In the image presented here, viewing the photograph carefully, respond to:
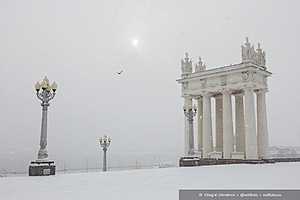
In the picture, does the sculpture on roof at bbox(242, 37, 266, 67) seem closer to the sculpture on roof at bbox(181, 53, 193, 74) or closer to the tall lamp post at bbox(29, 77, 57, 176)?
the sculpture on roof at bbox(181, 53, 193, 74)

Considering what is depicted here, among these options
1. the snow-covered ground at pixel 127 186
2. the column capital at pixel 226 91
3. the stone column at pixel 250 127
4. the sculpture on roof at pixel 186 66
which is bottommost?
the snow-covered ground at pixel 127 186

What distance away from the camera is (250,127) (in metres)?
36.9

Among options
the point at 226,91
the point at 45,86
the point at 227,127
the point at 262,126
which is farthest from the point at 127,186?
the point at 262,126

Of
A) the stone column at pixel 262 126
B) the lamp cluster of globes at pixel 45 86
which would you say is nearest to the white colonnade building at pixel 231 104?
the stone column at pixel 262 126

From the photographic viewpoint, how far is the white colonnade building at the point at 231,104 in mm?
37188

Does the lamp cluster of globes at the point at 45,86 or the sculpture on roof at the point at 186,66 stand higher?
the sculpture on roof at the point at 186,66

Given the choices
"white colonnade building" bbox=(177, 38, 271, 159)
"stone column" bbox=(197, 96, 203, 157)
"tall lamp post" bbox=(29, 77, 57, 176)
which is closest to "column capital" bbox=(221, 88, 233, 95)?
"white colonnade building" bbox=(177, 38, 271, 159)

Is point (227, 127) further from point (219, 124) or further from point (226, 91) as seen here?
point (219, 124)

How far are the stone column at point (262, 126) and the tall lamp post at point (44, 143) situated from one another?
26.8m

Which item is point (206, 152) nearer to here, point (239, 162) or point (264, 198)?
point (239, 162)

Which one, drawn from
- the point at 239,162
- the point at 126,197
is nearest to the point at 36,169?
the point at 126,197

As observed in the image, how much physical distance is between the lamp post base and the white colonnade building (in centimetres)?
1907

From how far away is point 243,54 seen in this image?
38094 mm

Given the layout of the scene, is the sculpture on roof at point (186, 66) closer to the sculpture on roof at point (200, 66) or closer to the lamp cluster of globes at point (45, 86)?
the sculpture on roof at point (200, 66)
